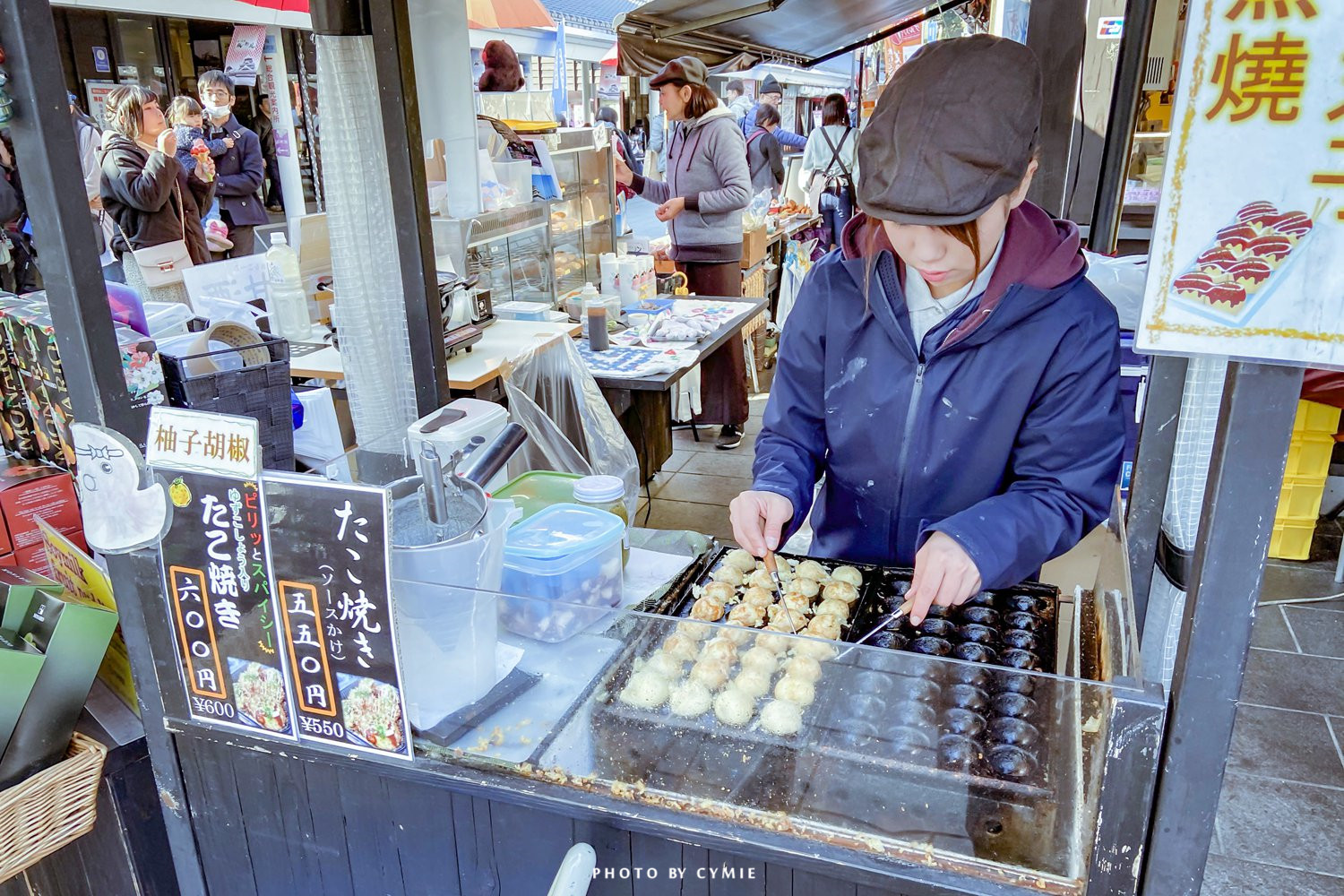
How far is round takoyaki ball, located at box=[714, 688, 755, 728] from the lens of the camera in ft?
4.59

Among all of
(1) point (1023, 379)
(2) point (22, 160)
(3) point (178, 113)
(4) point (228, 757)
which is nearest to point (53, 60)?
(2) point (22, 160)

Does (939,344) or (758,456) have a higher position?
(939,344)

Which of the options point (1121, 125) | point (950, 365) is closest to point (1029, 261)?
point (950, 365)

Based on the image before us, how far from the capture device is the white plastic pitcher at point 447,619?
136 centimetres

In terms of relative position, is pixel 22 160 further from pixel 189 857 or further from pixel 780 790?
pixel 780 790

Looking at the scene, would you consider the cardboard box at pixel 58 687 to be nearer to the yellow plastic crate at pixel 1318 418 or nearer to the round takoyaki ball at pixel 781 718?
the round takoyaki ball at pixel 781 718

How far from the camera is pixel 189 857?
5.56 ft

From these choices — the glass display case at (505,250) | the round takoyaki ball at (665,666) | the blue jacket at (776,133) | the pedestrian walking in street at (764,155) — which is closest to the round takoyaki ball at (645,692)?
the round takoyaki ball at (665,666)

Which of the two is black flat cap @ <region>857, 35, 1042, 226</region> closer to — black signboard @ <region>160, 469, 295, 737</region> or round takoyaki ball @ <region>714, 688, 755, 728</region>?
round takoyaki ball @ <region>714, 688, 755, 728</region>

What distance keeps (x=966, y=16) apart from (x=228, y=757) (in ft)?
24.6

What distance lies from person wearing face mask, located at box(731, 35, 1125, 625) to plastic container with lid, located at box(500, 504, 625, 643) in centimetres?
27

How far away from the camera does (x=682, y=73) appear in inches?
203

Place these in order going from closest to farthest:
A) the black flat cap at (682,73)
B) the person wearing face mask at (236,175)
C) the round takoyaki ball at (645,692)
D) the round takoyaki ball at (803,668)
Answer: the round takoyaki ball at (803,668) < the round takoyaki ball at (645,692) < the black flat cap at (682,73) < the person wearing face mask at (236,175)

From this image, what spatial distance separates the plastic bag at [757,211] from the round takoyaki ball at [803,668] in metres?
5.84
